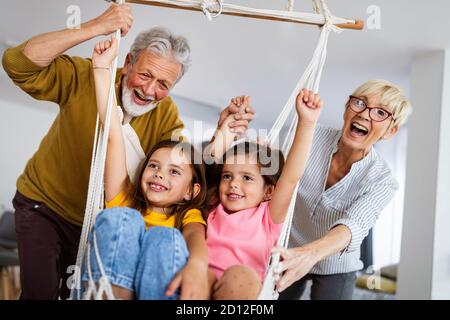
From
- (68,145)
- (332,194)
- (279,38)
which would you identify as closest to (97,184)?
(68,145)

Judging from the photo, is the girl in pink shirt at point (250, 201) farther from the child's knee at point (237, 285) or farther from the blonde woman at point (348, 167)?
the blonde woman at point (348, 167)

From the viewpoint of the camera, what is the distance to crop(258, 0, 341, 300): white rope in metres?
1.13

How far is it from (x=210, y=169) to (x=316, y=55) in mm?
429

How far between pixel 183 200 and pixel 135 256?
42 cm

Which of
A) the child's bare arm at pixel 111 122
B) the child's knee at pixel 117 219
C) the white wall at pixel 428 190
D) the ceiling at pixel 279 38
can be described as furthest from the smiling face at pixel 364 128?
the white wall at pixel 428 190

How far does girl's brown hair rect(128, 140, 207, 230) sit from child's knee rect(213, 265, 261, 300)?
0.29 meters

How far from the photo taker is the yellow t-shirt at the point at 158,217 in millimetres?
1357

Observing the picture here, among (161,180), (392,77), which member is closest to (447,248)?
(392,77)

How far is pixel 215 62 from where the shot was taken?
3.85 metres

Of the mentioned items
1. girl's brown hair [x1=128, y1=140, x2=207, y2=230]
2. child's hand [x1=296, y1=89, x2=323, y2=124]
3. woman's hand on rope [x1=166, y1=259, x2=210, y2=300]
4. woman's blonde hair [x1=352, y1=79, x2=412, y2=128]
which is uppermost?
woman's blonde hair [x1=352, y1=79, x2=412, y2=128]

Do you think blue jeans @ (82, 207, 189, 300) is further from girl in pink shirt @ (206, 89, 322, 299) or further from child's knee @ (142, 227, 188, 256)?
girl in pink shirt @ (206, 89, 322, 299)

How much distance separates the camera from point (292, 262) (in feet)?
3.95

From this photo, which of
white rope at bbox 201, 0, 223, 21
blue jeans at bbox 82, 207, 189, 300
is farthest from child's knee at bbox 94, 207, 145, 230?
white rope at bbox 201, 0, 223, 21

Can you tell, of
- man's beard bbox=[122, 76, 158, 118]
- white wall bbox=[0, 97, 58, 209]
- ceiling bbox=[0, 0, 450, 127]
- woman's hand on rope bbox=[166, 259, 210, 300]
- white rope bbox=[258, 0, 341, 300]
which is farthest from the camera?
white wall bbox=[0, 97, 58, 209]
